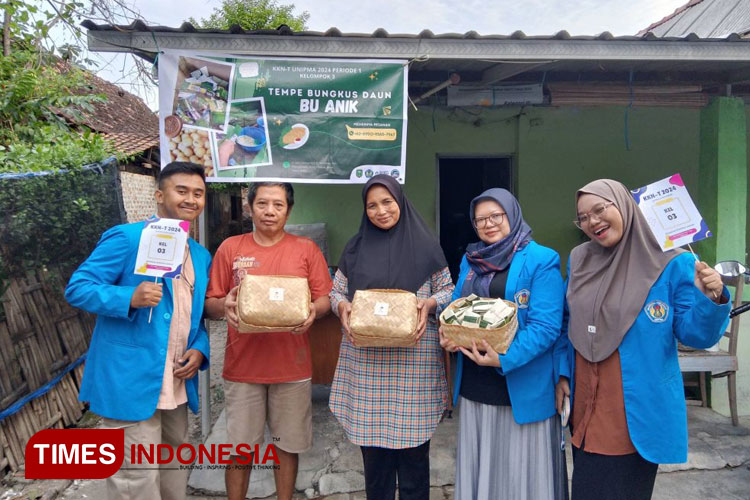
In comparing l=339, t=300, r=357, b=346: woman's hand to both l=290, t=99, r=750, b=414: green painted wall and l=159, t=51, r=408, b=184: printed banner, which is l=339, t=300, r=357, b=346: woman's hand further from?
l=290, t=99, r=750, b=414: green painted wall

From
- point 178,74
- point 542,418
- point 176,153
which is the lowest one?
point 542,418

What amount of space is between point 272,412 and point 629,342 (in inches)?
69.6

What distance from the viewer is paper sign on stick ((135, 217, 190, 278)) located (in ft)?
6.44

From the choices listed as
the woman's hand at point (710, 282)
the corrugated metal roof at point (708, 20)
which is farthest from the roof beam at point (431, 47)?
the corrugated metal roof at point (708, 20)

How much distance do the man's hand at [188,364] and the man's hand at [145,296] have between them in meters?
0.34

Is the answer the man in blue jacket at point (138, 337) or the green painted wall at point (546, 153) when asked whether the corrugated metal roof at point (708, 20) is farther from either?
the man in blue jacket at point (138, 337)

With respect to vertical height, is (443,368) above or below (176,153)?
below

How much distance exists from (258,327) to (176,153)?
1.53 m

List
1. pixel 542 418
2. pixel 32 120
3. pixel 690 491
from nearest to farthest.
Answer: pixel 542 418 → pixel 690 491 → pixel 32 120

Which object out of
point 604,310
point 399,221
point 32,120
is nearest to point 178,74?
point 399,221

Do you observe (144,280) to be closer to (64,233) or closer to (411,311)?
(411,311)

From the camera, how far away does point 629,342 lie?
1809 mm

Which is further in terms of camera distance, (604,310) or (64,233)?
(64,233)

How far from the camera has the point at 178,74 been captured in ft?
9.95
